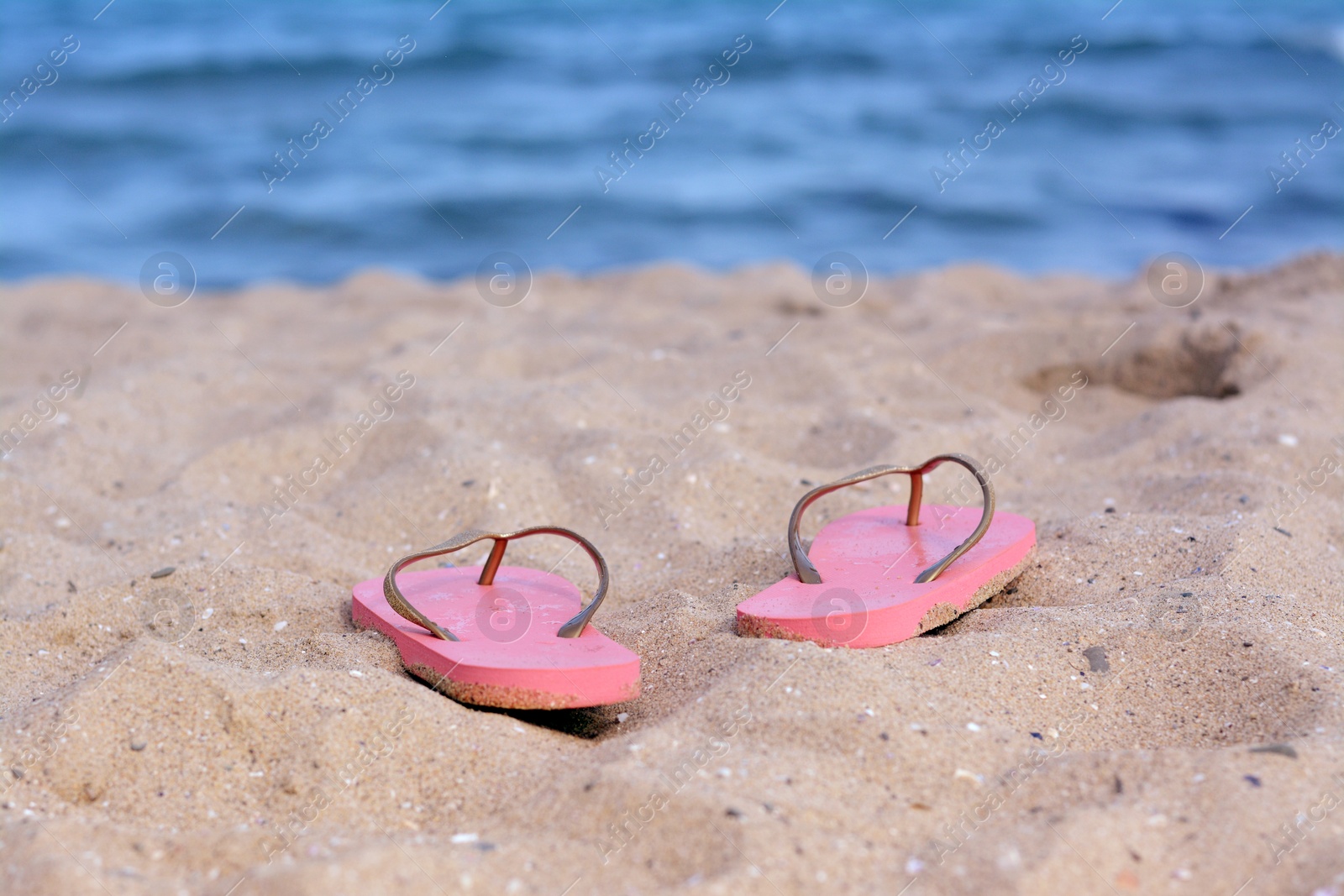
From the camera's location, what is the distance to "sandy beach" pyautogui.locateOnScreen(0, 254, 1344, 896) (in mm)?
1249

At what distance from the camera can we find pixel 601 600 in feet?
5.63

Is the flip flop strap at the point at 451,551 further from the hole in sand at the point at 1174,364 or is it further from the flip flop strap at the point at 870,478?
the hole in sand at the point at 1174,364

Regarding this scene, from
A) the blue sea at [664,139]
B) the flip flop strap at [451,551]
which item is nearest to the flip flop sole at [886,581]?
the flip flop strap at [451,551]

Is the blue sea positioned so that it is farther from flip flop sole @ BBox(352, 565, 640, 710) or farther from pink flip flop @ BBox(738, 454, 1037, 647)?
flip flop sole @ BBox(352, 565, 640, 710)

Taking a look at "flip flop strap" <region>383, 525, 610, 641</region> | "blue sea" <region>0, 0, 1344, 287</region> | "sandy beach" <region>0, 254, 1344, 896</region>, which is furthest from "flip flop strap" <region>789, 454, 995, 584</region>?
"blue sea" <region>0, 0, 1344, 287</region>

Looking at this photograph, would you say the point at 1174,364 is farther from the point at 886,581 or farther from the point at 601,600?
the point at 601,600

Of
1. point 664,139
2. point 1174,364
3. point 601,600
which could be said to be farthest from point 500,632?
point 664,139

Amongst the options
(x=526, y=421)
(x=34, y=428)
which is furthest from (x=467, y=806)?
(x=34, y=428)

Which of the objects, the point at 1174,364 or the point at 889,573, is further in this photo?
the point at 1174,364

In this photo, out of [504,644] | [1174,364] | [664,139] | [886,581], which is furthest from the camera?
[664,139]

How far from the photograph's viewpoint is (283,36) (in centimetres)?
1032

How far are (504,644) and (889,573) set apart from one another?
26.4 inches

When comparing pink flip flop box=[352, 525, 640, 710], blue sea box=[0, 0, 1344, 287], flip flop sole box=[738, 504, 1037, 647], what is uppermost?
pink flip flop box=[352, 525, 640, 710]

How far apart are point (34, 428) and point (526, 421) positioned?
132cm
